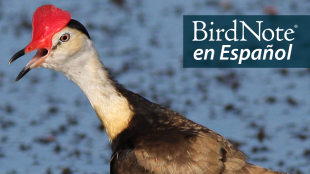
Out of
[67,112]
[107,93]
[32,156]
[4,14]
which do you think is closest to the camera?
[107,93]

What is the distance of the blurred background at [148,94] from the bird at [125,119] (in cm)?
173

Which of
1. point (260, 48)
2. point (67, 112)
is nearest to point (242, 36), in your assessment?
point (260, 48)

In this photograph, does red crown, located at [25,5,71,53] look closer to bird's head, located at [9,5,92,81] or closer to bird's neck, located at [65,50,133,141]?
bird's head, located at [9,5,92,81]

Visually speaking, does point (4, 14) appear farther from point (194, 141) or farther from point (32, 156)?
point (194, 141)

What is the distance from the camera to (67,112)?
9.04 meters

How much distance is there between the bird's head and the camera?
5934mm

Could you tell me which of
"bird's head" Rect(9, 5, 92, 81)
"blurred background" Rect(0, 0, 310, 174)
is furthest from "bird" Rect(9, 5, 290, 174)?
"blurred background" Rect(0, 0, 310, 174)

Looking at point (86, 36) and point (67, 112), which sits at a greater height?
point (86, 36)

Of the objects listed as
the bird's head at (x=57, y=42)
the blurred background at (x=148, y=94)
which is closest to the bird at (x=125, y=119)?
the bird's head at (x=57, y=42)

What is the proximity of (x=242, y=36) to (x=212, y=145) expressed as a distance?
5899 mm

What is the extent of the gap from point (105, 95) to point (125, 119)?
259 mm

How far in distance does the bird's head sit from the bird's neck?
0.11 metres

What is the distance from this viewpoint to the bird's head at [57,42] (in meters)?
5.93

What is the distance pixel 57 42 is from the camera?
5980 millimetres
